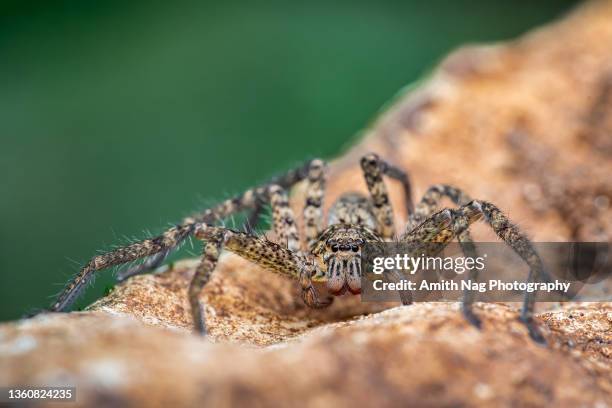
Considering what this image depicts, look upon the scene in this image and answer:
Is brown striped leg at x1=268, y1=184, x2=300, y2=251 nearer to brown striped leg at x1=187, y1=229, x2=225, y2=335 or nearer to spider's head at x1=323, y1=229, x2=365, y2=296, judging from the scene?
spider's head at x1=323, y1=229, x2=365, y2=296

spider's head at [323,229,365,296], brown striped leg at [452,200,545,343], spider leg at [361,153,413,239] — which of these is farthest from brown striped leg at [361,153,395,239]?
brown striped leg at [452,200,545,343]

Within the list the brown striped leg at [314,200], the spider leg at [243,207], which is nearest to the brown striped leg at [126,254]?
the spider leg at [243,207]

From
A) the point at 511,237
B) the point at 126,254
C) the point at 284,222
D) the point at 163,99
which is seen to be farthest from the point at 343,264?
the point at 163,99

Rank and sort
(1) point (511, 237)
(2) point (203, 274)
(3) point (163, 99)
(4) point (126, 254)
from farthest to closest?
(3) point (163, 99) < (4) point (126, 254) < (1) point (511, 237) < (2) point (203, 274)

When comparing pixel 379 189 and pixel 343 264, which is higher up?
pixel 379 189

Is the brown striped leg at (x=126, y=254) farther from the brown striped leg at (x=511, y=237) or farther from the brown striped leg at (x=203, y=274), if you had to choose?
the brown striped leg at (x=511, y=237)

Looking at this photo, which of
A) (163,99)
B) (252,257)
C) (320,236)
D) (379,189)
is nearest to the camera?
(252,257)

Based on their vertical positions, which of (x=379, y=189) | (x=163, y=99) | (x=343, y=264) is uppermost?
(x=163, y=99)

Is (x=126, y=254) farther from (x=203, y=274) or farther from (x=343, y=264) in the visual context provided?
(x=343, y=264)
